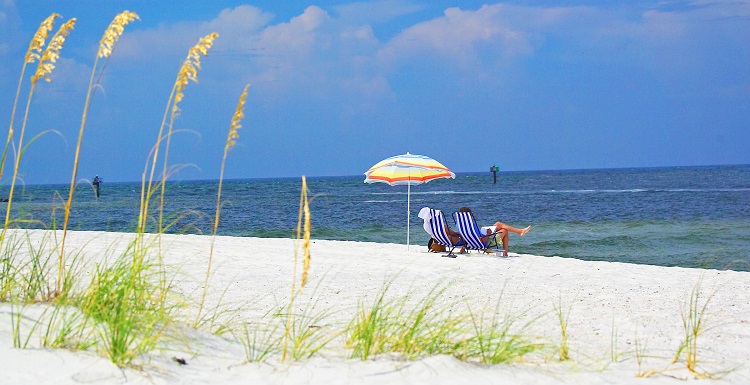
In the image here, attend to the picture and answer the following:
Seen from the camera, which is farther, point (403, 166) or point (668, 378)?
point (403, 166)

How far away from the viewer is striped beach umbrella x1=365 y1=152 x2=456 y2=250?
431 inches

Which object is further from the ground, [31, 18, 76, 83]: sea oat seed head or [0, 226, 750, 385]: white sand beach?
[31, 18, 76, 83]: sea oat seed head

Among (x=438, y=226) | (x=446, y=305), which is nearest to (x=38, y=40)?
(x=446, y=305)

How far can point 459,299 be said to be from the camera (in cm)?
600

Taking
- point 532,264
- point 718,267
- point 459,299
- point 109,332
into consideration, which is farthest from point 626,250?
point 109,332

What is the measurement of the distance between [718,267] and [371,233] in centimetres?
920

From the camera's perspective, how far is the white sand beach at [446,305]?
2855 mm

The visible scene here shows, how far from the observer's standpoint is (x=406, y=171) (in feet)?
37.7

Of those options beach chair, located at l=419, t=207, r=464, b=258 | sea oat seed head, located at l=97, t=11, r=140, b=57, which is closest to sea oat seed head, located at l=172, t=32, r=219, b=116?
sea oat seed head, located at l=97, t=11, r=140, b=57

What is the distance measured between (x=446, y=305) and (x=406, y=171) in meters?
6.44

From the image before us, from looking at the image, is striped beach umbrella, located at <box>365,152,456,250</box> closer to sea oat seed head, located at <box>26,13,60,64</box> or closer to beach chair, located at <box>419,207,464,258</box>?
beach chair, located at <box>419,207,464,258</box>

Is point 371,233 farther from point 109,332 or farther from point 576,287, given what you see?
point 109,332

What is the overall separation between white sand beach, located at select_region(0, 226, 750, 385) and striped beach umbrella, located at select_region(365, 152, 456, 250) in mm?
1280

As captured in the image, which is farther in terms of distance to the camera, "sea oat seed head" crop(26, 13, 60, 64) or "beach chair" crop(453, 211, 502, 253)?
"beach chair" crop(453, 211, 502, 253)
